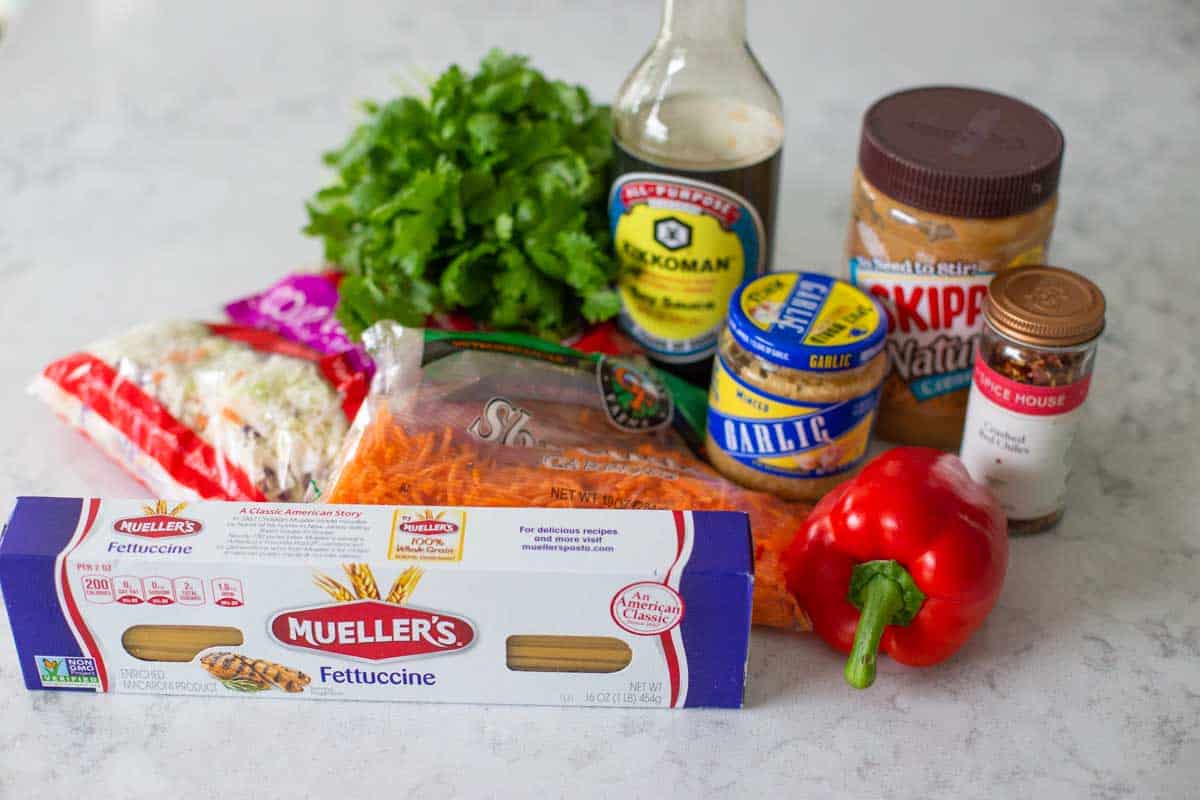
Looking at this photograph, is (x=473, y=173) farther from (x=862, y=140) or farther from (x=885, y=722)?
(x=885, y=722)

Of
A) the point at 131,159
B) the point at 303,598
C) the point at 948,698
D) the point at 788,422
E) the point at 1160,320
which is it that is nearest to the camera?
the point at 303,598

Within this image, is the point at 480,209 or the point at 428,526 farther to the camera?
the point at 480,209

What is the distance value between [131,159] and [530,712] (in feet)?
3.76

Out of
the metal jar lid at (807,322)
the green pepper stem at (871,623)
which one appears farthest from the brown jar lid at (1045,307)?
the green pepper stem at (871,623)

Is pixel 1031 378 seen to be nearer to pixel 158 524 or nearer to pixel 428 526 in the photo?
pixel 428 526

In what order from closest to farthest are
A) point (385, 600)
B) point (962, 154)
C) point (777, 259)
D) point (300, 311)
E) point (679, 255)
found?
point (385, 600) → point (962, 154) → point (679, 255) → point (300, 311) → point (777, 259)

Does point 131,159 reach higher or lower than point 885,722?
higher

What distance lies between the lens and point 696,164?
1.40 metres

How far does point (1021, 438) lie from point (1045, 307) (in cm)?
13

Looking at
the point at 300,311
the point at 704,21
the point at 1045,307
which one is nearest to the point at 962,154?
the point at 1045,307

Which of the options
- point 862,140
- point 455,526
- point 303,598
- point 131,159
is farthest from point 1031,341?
point 131,159

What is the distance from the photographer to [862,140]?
1.37 metres

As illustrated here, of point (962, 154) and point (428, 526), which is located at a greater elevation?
point (962, 154)

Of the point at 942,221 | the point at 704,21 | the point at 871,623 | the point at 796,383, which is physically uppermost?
the point at 704,21
